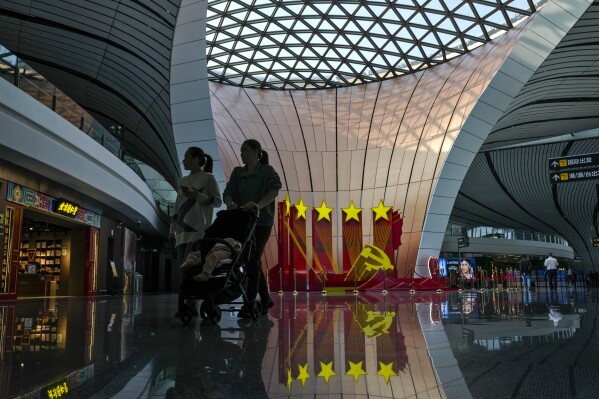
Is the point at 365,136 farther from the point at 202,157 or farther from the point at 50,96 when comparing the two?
the point at 202,157

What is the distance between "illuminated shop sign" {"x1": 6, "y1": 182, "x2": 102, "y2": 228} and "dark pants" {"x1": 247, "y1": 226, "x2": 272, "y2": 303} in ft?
46.6

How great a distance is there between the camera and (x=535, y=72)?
2533 centimetres

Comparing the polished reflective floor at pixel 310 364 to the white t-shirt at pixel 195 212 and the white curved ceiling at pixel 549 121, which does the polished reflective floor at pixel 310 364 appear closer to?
the white t-shirt at pixel 195 212

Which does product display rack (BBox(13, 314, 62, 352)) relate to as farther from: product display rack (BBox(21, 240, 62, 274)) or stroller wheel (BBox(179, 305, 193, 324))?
product display rack (BBox(21, 240, 62, 274))

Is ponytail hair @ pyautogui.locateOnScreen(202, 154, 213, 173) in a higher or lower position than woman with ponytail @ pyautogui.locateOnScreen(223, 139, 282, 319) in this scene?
higher

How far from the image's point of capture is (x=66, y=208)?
20203mm

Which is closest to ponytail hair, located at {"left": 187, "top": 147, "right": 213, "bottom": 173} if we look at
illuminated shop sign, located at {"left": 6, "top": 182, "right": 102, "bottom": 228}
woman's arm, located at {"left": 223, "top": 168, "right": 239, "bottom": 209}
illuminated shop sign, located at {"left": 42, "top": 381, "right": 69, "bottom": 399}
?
woman's arm, located at {"left": 223, "top": 168, "right": 239, "bottom": 209}

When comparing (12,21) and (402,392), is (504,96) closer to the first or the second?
(12,21)

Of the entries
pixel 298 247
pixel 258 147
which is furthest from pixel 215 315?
pixel 298 247

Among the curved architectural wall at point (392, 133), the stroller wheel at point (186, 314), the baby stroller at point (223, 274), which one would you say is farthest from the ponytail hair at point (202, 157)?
the curved architectural wall at point (392, 133)

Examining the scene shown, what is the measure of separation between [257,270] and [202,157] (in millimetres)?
1493

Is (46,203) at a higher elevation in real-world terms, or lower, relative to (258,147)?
higher

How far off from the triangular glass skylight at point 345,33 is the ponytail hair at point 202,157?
22.2 m

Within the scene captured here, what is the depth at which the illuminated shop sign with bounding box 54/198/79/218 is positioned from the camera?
19.6 m
